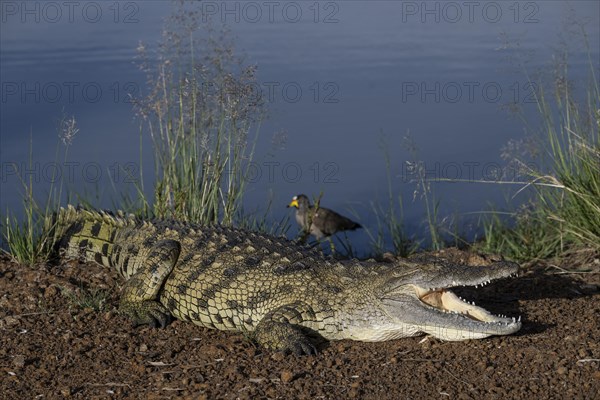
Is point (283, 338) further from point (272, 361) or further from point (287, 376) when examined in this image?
point (287, 376)

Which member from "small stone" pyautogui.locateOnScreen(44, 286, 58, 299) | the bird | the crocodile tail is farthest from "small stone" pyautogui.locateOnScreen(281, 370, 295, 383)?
the bird

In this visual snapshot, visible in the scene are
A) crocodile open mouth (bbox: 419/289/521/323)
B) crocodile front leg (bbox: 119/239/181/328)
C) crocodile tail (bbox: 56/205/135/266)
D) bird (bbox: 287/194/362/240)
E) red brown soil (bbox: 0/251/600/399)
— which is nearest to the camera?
red brown soil (bbox: 0/251/600/399)

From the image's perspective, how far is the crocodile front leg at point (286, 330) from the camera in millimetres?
5613

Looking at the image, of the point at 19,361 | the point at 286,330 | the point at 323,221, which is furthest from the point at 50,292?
the point at 323,221

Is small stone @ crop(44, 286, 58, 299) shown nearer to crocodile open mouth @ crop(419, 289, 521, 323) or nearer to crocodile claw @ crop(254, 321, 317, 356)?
crocodile claw @ crop(254, 321, 317, 356)

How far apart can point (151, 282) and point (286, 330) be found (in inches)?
51.1

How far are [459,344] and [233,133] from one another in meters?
3.51

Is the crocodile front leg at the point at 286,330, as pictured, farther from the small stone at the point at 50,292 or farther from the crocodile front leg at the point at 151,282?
the small stone at the point at 50,292

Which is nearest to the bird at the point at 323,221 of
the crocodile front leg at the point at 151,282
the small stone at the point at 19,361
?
the crocodile front leg at the point at 151,282

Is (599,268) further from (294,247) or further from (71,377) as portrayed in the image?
(71,377)

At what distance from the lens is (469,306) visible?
5652 millimetres

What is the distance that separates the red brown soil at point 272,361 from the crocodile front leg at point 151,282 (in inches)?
5.6

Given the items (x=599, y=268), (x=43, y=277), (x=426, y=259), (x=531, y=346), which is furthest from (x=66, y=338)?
(x=599, y=268)

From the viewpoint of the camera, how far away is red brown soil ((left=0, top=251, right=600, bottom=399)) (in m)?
5.02
